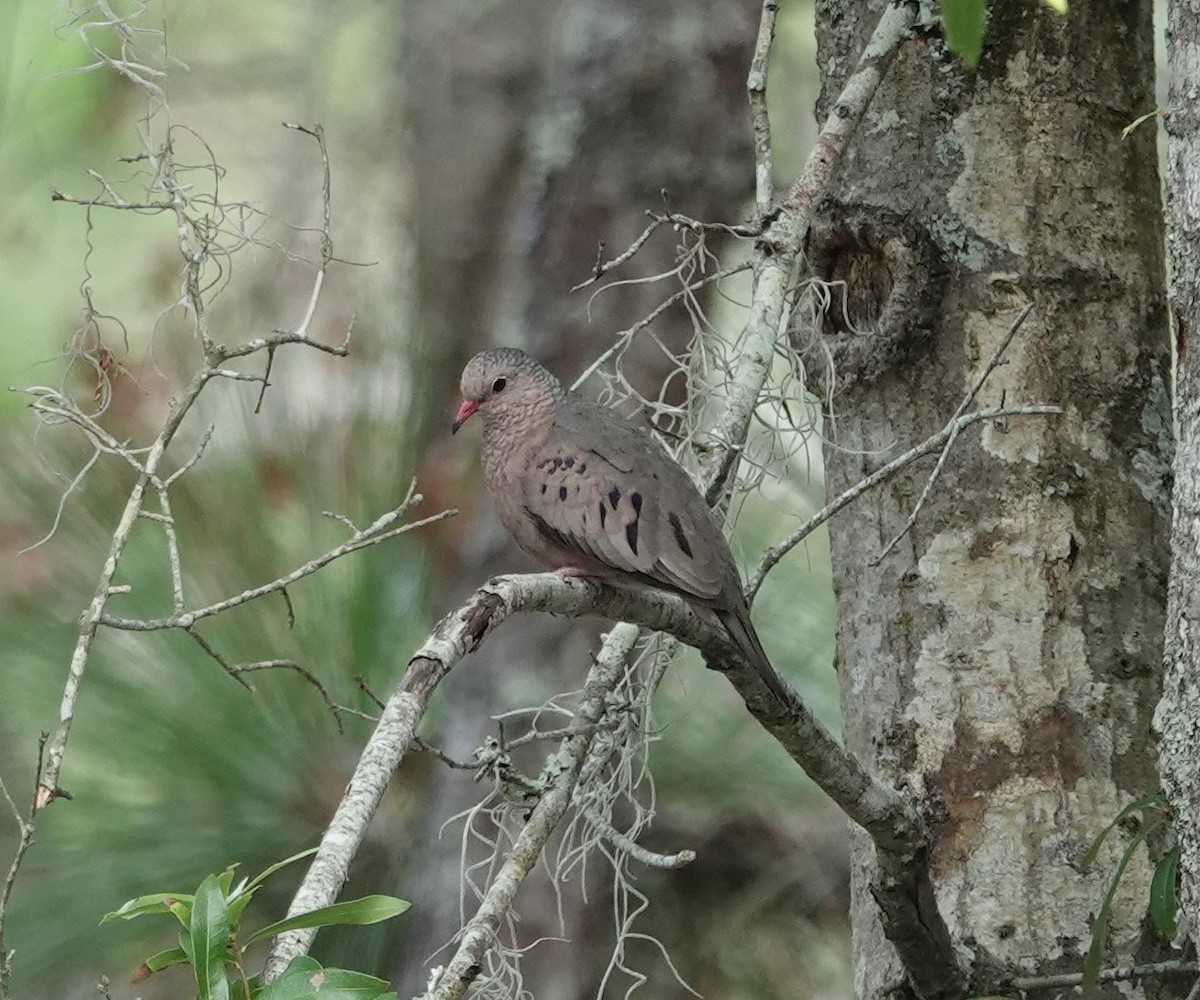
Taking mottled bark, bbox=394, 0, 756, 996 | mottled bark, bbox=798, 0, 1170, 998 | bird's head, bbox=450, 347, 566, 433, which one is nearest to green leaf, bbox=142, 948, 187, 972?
mottled bark, bbox=798, 0, 1170, 998

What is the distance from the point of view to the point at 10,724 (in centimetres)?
242

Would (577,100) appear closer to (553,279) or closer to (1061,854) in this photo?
(553,279)

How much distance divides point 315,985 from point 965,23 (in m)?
0.65

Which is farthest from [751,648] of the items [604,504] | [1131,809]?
[1131,809]

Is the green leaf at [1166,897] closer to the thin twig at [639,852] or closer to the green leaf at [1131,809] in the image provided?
the green leaf at [1131,809]

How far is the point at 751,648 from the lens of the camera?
1639 millimetres

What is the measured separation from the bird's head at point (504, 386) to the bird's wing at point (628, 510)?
171 mm

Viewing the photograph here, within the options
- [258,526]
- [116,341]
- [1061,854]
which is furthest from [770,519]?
[116,341]

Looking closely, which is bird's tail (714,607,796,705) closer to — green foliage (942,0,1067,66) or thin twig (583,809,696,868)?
thin twig (583,809,696,868)

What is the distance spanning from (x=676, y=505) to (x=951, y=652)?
0.38 m

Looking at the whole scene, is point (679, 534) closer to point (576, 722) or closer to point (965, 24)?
point (576, 722)

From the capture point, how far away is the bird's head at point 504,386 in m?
2.08

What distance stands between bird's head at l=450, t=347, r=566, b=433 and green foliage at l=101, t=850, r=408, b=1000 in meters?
1.10

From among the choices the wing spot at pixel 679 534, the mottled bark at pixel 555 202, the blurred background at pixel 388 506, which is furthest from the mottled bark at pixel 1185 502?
the mottled bark at pixel 555 202
